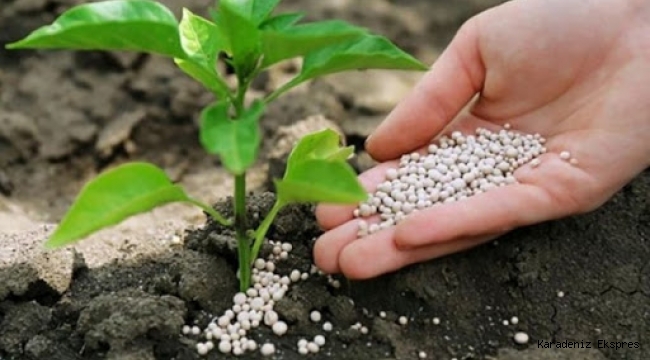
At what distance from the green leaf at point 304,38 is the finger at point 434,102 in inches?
16.7

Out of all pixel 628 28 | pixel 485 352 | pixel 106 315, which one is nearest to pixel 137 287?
pixel 106 315

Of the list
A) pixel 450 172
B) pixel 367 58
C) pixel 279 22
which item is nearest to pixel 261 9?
pixel 279 22

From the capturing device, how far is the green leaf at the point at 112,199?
1.32 m

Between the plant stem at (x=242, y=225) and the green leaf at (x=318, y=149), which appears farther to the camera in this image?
the green leaf at (x=318, y=149)

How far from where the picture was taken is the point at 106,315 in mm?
1579

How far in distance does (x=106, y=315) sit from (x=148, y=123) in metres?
1.22

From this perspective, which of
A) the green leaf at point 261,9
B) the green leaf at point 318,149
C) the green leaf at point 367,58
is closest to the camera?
the green leaf at point 367,58

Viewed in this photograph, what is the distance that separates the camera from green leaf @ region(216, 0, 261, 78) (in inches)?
54.7

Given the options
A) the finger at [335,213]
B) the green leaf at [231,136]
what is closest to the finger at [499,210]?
the finger at [335,213]

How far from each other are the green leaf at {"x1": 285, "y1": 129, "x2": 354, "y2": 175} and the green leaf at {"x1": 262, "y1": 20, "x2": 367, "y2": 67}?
0.71 feet

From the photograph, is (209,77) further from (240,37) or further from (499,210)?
(499,210)

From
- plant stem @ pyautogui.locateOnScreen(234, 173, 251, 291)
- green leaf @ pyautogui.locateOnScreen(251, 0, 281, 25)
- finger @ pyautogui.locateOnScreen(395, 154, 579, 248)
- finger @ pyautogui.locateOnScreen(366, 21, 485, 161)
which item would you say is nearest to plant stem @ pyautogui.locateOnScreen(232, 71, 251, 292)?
plant stem @ pyautogui.locateOnScreen(234, 173, 251, 291)

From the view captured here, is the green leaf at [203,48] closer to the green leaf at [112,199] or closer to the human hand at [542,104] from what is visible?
the green leaf at [112,199]

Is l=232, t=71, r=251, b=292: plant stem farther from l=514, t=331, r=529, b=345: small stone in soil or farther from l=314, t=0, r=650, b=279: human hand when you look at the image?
l=514, t=331, r=529, b=345: small stone in soil
